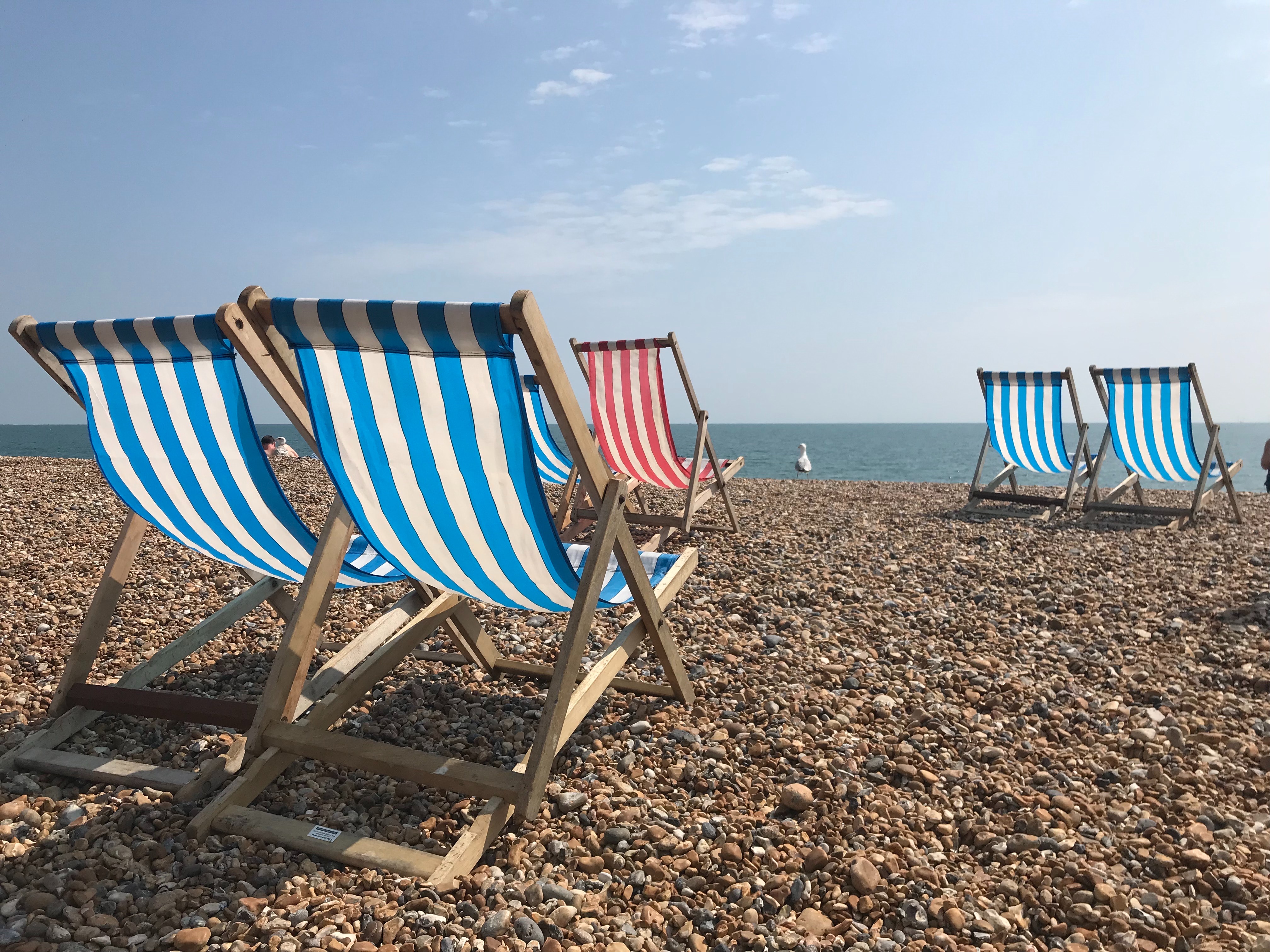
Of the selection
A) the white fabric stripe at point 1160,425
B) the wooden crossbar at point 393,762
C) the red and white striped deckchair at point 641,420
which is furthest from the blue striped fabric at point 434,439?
the white fabric stripe at point 1160,425

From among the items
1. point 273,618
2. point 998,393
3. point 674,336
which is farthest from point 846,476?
point 273,618

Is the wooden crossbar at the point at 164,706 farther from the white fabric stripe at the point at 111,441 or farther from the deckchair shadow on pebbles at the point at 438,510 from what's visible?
the white fabric stripe at the point at 111,441

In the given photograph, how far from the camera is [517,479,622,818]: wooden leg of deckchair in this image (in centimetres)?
210

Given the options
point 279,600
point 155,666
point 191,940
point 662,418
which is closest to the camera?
point 191,940

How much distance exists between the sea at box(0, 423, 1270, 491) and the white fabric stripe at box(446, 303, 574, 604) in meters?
0.98

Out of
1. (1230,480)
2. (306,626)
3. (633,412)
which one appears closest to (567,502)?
(633,412)

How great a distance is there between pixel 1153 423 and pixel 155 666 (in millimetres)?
8302

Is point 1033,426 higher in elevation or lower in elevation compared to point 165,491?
higher

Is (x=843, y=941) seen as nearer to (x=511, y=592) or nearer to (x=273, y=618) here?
(x=511, y=592)

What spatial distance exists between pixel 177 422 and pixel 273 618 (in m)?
1.59

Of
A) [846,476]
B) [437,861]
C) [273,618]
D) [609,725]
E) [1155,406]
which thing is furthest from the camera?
[846,476]

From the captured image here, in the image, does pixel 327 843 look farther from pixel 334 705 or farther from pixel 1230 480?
pixel 1230 480

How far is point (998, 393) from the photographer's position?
810 cm

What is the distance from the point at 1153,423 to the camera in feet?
25.5
